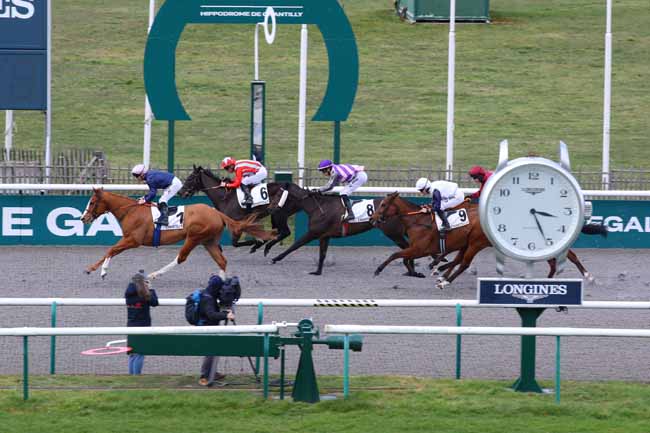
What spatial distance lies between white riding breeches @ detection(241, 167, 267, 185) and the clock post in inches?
363

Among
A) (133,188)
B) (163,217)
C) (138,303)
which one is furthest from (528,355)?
(133,188)

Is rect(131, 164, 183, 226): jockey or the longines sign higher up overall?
rect(131, 164, 183, 226): jockey

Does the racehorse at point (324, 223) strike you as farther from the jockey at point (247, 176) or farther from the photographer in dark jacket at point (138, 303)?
the photographer in dark jacket at point (138, 303)

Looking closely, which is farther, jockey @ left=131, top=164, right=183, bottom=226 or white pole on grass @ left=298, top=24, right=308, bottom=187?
white pole on grass @ left=298, top=24, right=308, bottom=187

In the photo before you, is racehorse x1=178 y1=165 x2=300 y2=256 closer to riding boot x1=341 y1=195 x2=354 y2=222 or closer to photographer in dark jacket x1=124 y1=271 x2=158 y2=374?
riding boot x1=341 y1=195 x2=354 y2=222

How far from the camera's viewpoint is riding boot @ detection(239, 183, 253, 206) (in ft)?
64.7

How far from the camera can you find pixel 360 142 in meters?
35.1

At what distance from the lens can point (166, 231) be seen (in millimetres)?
17875

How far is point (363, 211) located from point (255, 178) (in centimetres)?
190

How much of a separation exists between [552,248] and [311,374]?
2.29 m

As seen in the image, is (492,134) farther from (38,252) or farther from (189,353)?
(189,353)

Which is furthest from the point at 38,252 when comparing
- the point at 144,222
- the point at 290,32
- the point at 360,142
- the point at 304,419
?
the point at 290,32

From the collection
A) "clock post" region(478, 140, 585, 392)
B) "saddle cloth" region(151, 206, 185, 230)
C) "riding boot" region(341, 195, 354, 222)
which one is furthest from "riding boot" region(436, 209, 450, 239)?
"clock post" region(478, 140, 585, 392)

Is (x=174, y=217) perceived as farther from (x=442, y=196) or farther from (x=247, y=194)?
(x=442, y=196)
